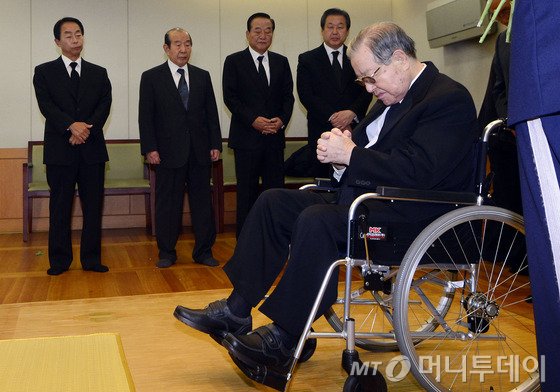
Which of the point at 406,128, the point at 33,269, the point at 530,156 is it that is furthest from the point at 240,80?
the point at 530,156

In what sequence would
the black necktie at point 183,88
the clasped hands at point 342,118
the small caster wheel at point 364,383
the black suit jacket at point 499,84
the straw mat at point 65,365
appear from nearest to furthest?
the straw mat at point 65,365
the small caster wheel at point 364,383
the black suit jacket at point 499,84
the black necktie at point 183,88
the clasped hands at point 342,118

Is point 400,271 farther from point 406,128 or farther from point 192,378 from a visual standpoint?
point 192,378

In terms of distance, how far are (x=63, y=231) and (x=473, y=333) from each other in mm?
3195

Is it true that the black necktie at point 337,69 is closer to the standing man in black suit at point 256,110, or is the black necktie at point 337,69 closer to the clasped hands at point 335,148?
the standing man in black suit at point 256,110

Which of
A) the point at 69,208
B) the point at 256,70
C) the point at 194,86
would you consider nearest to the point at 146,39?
the point at 256,70

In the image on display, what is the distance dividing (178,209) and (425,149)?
2945mm

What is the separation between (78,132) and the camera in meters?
4.62

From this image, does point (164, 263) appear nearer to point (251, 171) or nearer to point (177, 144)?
point (177, 144)

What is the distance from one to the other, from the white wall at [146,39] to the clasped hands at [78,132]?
2.65 meters

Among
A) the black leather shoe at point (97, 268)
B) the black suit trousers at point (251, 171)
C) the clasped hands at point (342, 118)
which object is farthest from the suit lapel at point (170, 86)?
the black leather shoe at point (97, 268)

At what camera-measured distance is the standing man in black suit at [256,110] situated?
5.41 meters

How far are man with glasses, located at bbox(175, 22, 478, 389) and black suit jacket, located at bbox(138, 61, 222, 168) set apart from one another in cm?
256

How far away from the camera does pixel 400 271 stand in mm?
2072

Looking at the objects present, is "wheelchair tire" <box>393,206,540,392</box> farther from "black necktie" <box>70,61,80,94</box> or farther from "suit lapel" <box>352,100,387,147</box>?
"black necktie" <box>70,61,80,94</box>
